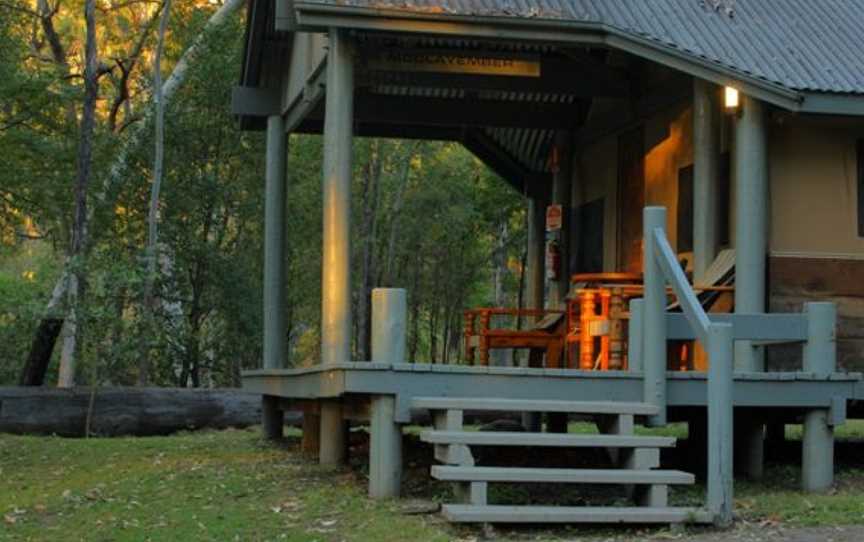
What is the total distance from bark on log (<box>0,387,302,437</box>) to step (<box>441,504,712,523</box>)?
951 cm

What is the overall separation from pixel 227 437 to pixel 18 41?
10087 millimetres

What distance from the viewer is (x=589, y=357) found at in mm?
9781

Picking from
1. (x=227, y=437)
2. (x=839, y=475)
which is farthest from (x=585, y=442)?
(x=227, y=437)

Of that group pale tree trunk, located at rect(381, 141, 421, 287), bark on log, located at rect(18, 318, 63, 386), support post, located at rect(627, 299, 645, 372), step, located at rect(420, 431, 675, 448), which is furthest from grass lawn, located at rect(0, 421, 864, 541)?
pale tree trunk, located at rect(381, 141, 421, 287)

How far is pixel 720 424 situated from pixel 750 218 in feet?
9.92

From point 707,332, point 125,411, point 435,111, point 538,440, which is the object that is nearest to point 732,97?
point 707,332

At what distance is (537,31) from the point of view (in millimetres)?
9633

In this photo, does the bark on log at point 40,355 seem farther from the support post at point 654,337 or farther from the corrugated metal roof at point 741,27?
the support post at point 654,337

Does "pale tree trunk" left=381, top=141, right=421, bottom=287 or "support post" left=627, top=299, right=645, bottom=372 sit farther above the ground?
"pale tree trunk" left=381, top=141, right=421, bottom=287

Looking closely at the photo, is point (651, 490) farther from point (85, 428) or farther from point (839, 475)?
point (85, 428)

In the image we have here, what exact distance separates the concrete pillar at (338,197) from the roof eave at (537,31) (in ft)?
1.20

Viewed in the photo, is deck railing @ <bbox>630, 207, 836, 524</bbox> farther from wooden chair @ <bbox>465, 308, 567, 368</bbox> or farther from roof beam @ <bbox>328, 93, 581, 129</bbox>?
roof beam @ <bbox>328, 93, 581, 129</bbox>

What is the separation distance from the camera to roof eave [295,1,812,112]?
9305 mm

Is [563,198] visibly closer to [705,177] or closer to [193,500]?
[705,177]
